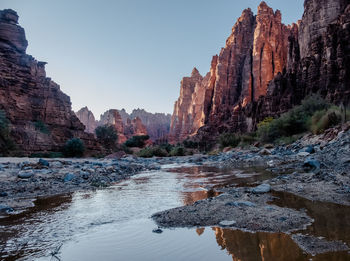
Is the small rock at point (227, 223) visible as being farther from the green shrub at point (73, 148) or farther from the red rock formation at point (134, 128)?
the red rock formation at point (134, 128)

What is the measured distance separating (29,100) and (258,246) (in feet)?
101

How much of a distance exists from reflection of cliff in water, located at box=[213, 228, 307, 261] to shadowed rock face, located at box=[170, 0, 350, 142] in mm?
25819

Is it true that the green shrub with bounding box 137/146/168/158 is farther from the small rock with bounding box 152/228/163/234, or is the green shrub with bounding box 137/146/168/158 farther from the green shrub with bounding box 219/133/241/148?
the small rock with bounding box 152/228/163/234

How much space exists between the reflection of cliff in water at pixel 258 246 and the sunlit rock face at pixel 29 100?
24.0m

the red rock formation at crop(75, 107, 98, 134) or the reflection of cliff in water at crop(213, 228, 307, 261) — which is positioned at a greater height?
the red rock formation at crop(75, 107, 98, 134)

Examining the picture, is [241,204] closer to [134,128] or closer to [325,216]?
[325,216]

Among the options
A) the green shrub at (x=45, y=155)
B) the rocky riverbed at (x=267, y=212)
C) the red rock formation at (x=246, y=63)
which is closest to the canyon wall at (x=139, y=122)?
A: the red rock formation at (x=246, y=63)

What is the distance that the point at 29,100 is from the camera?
26656 millimetres

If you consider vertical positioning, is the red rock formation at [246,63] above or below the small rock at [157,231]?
above

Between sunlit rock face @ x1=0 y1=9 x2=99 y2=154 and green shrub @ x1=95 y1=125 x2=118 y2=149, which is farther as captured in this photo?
green shrub @ x1=95 y1=125 x2=118 y2=149

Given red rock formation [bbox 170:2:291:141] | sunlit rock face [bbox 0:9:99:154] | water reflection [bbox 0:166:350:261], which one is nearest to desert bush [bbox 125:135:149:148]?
red rock formation [bbox 170:2:291:141]

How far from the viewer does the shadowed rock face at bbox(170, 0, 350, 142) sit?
85.9 feet

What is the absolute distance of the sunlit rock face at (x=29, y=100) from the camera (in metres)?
23.6

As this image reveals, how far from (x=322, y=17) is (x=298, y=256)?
37.0m
